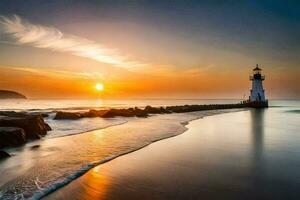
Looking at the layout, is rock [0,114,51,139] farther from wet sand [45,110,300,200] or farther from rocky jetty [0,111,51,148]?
wet sand [45,110,300,200]

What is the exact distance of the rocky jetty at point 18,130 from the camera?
1195 centimetres

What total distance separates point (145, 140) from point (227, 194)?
27.6 ft

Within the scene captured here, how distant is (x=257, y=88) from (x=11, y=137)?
194 feet

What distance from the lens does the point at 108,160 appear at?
929 cm

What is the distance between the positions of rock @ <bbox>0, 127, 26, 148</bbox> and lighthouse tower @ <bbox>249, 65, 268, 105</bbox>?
56.9 metres

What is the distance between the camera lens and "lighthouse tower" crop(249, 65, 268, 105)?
59906mm

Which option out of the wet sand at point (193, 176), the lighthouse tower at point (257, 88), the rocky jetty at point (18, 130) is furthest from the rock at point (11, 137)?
the lighthouse tower at point (257, 88)

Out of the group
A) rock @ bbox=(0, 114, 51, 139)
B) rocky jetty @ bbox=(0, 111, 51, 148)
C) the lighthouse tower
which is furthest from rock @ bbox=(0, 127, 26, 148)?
the lighthouse tower

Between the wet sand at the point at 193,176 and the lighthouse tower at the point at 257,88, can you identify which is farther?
the lighthouse tower at the point at 257,88

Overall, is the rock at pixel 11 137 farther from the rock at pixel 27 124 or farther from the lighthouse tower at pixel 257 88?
the lighthouse tower at pixel 257 88

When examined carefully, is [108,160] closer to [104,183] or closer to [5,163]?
[104,183]

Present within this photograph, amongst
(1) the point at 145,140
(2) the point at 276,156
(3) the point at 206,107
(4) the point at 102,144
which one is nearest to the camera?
(2) the point at 276,156

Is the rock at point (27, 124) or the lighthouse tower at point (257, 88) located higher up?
the lighthouse tower at point (257, 88)

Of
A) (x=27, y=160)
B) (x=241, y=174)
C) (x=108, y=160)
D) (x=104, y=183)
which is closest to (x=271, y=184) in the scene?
(x=241, y=174)
